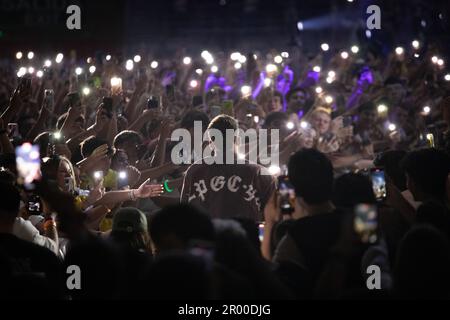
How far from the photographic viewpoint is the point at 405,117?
11156 millimetres

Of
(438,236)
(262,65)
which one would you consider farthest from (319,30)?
(438,236)

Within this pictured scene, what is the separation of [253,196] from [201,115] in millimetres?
2686

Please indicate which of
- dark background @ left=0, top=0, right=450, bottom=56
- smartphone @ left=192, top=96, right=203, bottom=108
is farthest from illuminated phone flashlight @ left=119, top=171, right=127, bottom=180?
dark background @ left=0, top=0, right=450, bottom=56

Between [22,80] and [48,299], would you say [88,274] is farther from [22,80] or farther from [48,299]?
[22,80]

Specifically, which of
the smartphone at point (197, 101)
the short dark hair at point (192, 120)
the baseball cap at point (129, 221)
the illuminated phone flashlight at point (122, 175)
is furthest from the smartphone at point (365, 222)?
the smartphone at point (197, 101)

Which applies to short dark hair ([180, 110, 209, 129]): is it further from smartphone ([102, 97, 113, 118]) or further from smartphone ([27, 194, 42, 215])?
smartphone ([27, 194, 42, 215])

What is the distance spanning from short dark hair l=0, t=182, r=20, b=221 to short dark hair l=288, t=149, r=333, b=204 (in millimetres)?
1434

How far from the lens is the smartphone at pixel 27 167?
3420mm

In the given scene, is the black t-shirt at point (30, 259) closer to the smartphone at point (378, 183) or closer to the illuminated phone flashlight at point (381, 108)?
the smartphone at point (378, 183)

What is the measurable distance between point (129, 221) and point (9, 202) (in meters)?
0.64

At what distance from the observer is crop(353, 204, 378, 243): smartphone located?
10.5 ft

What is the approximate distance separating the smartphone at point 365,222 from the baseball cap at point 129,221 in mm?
1662

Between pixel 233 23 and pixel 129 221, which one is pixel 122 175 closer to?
pixel 129 221

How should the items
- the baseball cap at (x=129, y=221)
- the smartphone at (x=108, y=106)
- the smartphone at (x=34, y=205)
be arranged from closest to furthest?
the baseball cap at (x=129, y=221), the smartphone at (x=34, y=205), the smartphone at (x=108, y=106)
